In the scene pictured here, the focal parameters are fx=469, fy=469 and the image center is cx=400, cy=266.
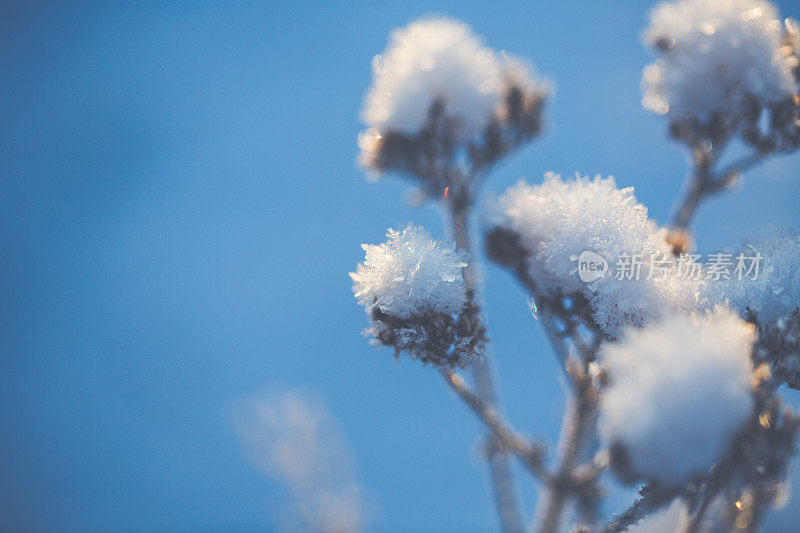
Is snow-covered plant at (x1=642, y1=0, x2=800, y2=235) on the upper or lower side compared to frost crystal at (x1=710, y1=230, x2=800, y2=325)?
upper

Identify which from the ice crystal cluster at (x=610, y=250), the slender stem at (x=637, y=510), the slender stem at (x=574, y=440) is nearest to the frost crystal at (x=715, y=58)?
the ice crystal cluster at (x=610, y=250)

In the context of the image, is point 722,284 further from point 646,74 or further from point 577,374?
point 646,74

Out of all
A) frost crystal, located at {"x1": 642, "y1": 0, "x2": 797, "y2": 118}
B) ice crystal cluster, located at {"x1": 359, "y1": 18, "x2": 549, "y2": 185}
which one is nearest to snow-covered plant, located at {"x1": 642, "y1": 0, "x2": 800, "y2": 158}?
frost crystal, located at {"x1": 642, "y1": 0, "x2": 797, "y2": 118}

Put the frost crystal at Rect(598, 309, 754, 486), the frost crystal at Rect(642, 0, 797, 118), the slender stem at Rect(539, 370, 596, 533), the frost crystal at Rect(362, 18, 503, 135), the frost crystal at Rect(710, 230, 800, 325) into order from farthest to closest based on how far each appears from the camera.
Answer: the frost crystal at Rect(362, 18, 503, 135)
the frost crystal at Rect(642, 0, 797, 118)
the slender stem at Rect(539, 370, 596, 533)
the frost crystal at Rect(710, 230, 800, 325)
the frost crystal at Rect(598, 309, 754, 486)

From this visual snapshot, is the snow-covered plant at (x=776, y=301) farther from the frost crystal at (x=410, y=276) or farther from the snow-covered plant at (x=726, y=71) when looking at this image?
the snow-covered plant at (x=726, y=71)

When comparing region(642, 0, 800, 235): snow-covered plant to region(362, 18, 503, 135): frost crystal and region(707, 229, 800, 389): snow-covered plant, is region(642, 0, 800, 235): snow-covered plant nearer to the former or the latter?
region(707, 229, 800, 389): snow-covered plant

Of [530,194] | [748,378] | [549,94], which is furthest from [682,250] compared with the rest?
[549,94]
